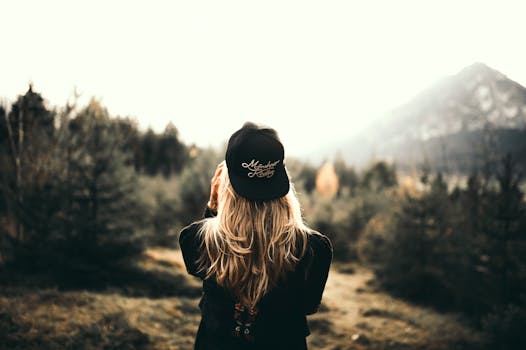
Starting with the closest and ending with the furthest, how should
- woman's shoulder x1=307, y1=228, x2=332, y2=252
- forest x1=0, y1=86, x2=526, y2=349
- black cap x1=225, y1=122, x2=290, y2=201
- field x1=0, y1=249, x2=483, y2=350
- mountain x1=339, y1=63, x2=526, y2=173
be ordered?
black cap x1=225, y1=122, x2=290, y2=201 < woman's shoulder x1=307, y1=228, x2=332, y2=252 < field x1=0, y1=249, x2=483, y2=350 < forest x1=0, y1=86, x2=526, y2=349 < mountain x1=339, y1=63, x2=526, y2=173

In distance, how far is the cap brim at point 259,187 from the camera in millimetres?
1720

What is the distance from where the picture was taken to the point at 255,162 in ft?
5.60

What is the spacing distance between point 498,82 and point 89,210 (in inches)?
375

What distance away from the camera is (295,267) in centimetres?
180

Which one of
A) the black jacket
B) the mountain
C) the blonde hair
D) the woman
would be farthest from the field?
the mountain

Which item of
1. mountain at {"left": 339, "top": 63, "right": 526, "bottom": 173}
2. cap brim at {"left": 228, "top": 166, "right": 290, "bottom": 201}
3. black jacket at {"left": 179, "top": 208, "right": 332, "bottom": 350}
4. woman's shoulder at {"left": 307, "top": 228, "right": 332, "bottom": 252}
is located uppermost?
mountain at {"left": 339, "top": 63, "right": 526, "bottom": 173}

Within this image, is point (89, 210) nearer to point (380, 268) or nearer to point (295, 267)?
point (295, 267)

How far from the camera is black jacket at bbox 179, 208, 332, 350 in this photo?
5.80 feet

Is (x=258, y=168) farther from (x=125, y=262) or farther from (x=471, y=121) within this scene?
(x=471, y=121)

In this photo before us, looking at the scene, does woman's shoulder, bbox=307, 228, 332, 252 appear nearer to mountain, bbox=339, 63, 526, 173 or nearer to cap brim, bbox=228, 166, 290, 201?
cap brim, bbox=228, 166, 290, 201

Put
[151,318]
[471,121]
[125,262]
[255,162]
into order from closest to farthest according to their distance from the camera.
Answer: [255,162]
[151,318]
[125,262]
[471,121]

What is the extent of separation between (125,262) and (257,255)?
6728 mm

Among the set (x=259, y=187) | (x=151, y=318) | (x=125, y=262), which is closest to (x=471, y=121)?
(x=125, y=262)

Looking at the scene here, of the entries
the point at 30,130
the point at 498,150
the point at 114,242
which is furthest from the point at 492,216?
the point at 30,130
